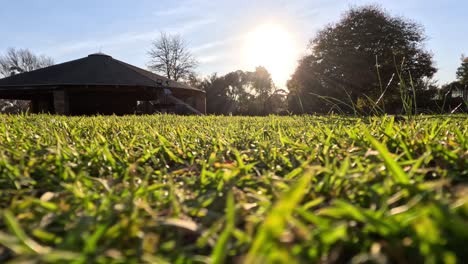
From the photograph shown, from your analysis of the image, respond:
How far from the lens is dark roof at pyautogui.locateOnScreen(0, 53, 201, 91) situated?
1909 centimetres

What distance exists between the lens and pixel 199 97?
25203 mm

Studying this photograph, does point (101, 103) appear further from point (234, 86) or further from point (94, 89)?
point (234, 86)

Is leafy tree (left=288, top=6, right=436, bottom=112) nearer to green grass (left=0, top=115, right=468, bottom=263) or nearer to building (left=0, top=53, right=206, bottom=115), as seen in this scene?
building (left=0, top=53, right=206, bottom=115)

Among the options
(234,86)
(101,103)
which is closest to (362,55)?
(234,86)

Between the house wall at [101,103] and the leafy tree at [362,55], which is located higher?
the leafy tree at [362,55]

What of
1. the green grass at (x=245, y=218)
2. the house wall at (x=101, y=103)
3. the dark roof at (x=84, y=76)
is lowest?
the green grass at (x=245, y=218)

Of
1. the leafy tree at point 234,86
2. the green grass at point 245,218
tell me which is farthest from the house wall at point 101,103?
the green grass at point 245,218

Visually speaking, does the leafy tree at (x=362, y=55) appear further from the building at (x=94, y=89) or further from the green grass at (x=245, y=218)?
the green grass at (x=245, y=218)

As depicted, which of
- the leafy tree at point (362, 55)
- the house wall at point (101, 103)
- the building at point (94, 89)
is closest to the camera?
the building at point (94, 89)

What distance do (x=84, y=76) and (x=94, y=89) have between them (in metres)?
1.43

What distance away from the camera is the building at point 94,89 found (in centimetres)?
1869

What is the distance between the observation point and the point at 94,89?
19359 millimetres

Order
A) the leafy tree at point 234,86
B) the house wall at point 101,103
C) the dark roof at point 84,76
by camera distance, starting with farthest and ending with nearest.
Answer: the leafy tree at point 234,86, the house wall at point 101,103, the dark roof at point 84,76

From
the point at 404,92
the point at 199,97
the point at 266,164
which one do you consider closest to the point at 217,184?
the point at 266,164
